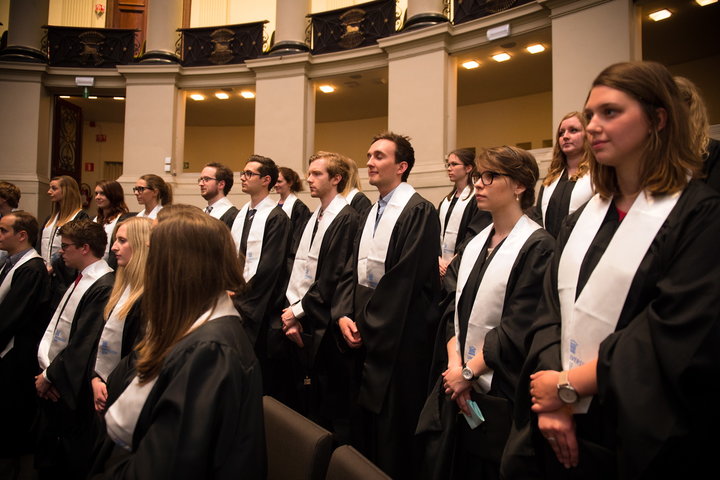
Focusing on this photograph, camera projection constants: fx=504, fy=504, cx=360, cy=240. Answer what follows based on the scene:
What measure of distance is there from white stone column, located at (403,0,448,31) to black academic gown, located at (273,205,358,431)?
727cm

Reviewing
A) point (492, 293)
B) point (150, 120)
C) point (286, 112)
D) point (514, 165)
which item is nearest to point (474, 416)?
point (492, 293)

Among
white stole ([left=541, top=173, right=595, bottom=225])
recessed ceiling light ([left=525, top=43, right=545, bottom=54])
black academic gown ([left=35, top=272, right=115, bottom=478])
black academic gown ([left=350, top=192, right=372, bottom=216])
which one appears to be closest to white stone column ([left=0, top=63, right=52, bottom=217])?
black academic gown ([left=350, top=192, right=372, bottom=216])

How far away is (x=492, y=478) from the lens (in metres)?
2.28

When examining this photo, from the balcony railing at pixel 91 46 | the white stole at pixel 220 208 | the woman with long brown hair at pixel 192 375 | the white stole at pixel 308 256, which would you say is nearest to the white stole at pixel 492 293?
the woman with long brown hair at pixel 192 375

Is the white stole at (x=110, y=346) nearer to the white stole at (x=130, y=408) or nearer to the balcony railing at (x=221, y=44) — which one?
the white stole at (x=130, y=408)

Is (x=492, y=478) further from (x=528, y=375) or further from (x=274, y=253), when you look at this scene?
(x=274, y=253)

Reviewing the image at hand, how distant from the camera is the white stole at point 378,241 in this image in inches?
133

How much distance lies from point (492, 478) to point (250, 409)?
1313mm

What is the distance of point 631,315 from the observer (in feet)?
5.37

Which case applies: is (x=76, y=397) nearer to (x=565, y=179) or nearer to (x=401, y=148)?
(x=401, y=148)

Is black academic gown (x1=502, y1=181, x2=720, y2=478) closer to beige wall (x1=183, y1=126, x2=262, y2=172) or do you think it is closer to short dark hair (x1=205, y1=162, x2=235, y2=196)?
short dark hair (x1=205, y1=162, x2=235, y2=196)

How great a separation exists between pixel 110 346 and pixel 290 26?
1062 centimetres

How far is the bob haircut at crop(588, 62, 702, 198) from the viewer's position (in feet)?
5.49

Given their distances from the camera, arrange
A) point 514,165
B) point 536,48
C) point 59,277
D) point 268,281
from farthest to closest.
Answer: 1. point 536,48
2. point 59,277
3. point 268,281
4. point 514,165
